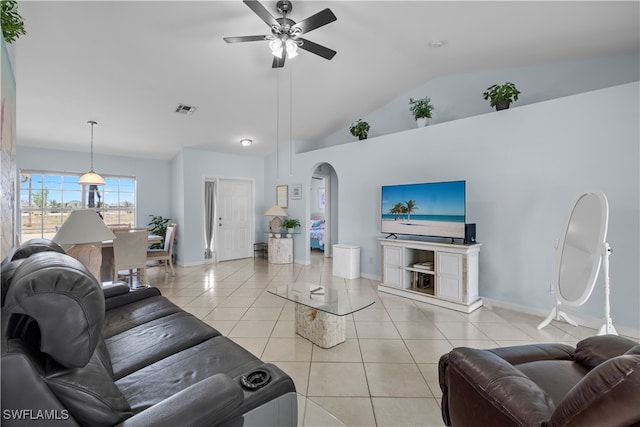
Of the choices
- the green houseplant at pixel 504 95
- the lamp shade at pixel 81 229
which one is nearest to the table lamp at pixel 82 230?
the lamp shade at pixel 81 229

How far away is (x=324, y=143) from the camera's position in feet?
20.8

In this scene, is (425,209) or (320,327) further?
(425,209)

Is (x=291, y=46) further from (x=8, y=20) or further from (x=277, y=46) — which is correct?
(x=8, y=20)

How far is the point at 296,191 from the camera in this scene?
6.28m

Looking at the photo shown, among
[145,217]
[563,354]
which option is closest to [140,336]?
[563,354]

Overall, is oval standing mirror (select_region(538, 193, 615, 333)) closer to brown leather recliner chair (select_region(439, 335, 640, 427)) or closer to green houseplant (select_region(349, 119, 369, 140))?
brown leather recliner chair (select_region(439, 335, 640, 427))

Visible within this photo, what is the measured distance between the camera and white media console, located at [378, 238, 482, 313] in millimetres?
3438

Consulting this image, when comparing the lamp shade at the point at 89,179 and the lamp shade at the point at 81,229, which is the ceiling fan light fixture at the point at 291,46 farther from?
the lamp shade at the point at 89,179

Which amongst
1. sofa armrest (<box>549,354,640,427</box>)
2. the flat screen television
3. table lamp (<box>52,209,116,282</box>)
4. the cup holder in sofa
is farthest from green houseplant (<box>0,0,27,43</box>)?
the flat screen television

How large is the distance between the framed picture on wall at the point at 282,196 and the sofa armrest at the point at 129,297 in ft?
13.9

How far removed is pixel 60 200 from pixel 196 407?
6626mm

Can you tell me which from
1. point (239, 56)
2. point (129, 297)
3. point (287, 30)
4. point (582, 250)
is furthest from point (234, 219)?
point (582, 250)

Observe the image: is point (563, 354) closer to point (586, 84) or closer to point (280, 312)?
point (280, 312)

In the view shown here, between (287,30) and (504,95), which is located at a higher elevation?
(287,30)
